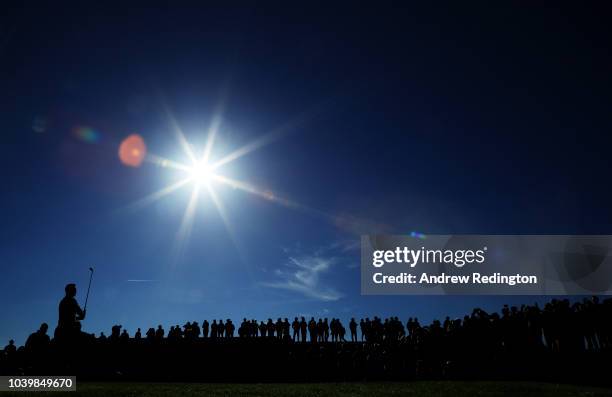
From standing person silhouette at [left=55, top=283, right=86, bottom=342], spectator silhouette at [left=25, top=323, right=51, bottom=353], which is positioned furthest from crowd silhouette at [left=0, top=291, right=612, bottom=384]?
standing person silhouette at [left=55, top=283, right=86, bottom=342]

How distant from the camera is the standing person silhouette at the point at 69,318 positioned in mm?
11719

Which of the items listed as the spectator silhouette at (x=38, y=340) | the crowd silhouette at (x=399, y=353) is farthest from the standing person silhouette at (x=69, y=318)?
the crowd silhouette at (x=399, y=353)

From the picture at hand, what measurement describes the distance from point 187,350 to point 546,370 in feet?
81.7

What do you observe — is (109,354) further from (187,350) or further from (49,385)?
(49,385)

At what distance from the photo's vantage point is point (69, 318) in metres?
11.8

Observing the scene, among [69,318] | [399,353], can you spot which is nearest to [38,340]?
[69,318]

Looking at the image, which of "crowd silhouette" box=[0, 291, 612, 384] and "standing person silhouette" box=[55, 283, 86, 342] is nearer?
"standing person silhouette" box=[55, 283, 86, 342]

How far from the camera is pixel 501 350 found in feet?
85.1

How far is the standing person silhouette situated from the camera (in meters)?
11.7

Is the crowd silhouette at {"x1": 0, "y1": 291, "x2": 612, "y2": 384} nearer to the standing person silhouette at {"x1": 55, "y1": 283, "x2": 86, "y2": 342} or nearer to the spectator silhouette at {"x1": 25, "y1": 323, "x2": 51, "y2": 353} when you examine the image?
the spectator silhouette at {"x1": 25, "y1": 323, "x2": 51, "y2": 353}

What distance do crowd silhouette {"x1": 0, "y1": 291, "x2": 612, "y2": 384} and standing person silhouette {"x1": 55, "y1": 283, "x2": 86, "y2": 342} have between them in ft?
37.9

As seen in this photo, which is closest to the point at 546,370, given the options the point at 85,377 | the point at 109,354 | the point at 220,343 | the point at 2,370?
the point at 220,343

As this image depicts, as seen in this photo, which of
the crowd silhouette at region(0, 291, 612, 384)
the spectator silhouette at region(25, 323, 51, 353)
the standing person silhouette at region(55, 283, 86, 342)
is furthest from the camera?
the crowd silhouette at region(0, 291, 612, 384)

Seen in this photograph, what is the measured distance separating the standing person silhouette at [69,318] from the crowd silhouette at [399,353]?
11.5 m
